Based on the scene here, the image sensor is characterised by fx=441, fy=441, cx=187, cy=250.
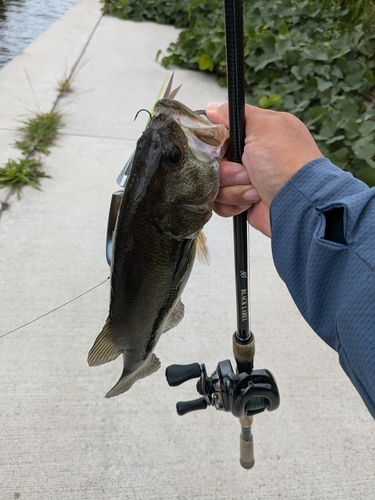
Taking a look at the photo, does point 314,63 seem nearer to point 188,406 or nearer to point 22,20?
point 188,406

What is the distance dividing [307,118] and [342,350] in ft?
12.3

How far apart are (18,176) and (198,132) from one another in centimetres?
248

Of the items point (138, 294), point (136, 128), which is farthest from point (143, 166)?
point (136, 128)

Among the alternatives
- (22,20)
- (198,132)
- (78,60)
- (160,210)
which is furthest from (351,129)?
(22,20)

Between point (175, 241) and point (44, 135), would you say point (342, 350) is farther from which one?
point (44, 135)

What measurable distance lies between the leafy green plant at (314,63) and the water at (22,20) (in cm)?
236

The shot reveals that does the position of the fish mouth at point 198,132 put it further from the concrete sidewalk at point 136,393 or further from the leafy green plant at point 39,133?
the leafy green plant at point 39,133

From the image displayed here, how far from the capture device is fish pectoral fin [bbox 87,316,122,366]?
1.41m

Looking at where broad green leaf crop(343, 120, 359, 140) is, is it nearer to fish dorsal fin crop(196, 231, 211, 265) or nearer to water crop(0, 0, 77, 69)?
fish dorsal fin crop(196, 231, 211, 265)

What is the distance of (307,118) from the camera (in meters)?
4.34

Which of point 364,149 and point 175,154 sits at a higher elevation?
point 175,154

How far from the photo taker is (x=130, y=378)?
1606 millimetres

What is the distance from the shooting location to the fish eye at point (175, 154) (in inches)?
49.8

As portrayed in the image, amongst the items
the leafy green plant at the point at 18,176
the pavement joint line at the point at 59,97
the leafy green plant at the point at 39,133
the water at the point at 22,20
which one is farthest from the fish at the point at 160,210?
the water at the point at 22,20
